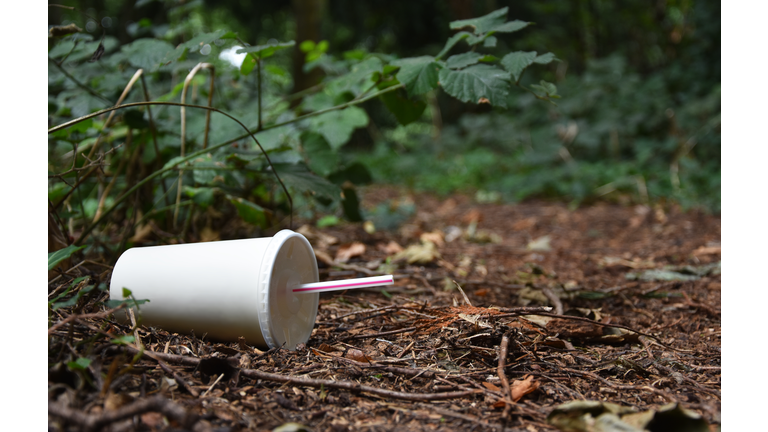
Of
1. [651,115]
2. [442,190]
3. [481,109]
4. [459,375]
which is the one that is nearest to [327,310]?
[459,375]

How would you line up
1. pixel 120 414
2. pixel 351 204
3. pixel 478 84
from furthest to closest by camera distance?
pixel 351 204
pixel 478 84
pixel 120 414

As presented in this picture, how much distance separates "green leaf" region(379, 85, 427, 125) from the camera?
1.67m

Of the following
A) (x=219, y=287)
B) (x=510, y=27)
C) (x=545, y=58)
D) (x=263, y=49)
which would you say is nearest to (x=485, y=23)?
(x=510, y=27)

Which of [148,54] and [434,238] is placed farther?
[434,238]

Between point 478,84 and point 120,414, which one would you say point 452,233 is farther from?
point 120,414

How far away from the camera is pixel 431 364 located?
3.68 ft

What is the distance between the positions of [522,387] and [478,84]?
2.68 ft

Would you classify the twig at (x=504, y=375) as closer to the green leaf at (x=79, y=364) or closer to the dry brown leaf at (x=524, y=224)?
the green leaf at (x=79, y=364)

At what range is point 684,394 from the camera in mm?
1009

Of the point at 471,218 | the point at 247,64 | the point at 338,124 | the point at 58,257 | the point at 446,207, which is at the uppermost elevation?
the point at 247,64

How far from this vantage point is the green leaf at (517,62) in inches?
55.1

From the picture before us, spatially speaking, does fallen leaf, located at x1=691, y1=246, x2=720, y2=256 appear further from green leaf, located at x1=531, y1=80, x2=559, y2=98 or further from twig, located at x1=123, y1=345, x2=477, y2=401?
twig, located at x1=123, y1=345, x2=477, y2=401

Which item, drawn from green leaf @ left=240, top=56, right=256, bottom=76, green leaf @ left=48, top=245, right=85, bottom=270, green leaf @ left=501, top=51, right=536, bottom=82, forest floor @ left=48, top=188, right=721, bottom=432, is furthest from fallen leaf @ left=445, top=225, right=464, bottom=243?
green leaf @ left=48, top=245, right=85, bottom=270

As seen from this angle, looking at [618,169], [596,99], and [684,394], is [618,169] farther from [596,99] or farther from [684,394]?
[684,394]
